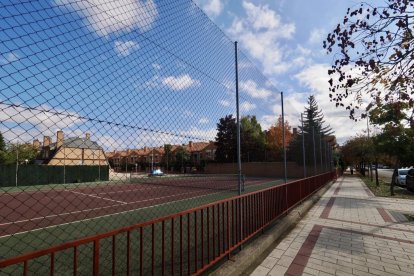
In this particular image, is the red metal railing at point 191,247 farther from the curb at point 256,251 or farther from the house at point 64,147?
the house at point 64,147

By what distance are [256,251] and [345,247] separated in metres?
1.94

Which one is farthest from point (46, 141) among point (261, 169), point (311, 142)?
point (261, 169)

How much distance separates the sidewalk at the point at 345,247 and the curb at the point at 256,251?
129mm

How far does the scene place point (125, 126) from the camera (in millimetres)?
3146

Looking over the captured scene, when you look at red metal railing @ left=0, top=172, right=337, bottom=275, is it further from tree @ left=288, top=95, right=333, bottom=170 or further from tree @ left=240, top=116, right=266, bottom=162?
tree @ left=240, top=116, right=266, bottom=162

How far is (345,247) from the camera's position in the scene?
5473 millimetres

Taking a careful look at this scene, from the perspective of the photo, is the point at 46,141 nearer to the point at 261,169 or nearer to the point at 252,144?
the point at 261,169

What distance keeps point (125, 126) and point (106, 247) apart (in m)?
3.55

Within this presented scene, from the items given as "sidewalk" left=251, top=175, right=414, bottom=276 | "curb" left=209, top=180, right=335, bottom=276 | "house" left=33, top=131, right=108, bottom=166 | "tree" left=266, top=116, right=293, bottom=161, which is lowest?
"sidewalk" left=251, top=175, right=414, bottom=276

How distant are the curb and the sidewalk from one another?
0.13 m

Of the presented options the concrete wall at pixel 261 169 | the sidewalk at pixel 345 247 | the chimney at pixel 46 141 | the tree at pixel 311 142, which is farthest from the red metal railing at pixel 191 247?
the concrete wall at pixel 261 169

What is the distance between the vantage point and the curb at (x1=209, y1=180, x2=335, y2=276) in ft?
13.3

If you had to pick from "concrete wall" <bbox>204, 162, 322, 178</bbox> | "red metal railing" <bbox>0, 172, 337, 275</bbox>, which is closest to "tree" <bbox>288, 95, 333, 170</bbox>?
"concrete wall" <bbox>204, 162, 322, 178</bbox>

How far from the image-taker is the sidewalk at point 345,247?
Result: 4355 millimetres
